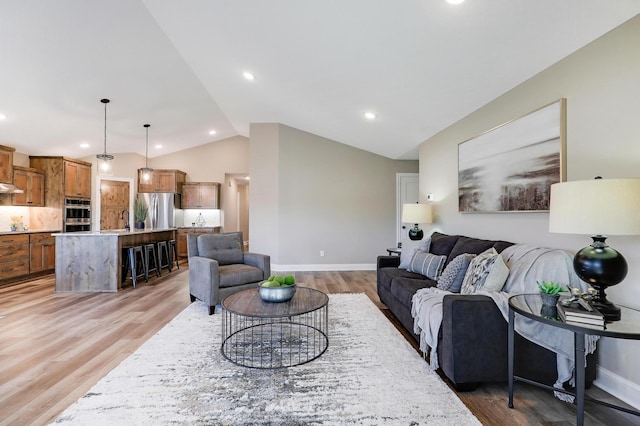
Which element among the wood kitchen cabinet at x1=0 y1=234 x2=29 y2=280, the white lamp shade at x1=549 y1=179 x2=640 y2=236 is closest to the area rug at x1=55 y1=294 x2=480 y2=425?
the white lamp shade at x1=549 y1=179 x2=640 y2=236

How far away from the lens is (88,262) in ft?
15.8

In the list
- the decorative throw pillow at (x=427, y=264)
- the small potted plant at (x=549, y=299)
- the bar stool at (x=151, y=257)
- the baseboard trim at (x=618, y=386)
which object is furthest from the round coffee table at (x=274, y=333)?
the bar stool at (x=151, y=257)

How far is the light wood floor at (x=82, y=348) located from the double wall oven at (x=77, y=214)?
63.4 inches

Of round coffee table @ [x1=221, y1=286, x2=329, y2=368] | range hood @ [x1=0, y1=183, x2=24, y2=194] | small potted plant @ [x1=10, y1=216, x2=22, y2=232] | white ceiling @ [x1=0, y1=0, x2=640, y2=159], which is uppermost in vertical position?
white ceiling @ [x1=0, y1=0, x2=640, y2=159]

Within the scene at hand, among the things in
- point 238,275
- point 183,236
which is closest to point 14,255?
point 183,236

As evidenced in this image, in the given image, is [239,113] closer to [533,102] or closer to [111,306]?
[111,306]

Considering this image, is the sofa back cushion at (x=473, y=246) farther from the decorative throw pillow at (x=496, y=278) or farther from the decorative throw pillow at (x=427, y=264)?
the decorative throw pillow at (x=496, y=278)

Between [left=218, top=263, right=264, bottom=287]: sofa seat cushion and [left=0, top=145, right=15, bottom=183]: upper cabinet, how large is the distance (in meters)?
4.45

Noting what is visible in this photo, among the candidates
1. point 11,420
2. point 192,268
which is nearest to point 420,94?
point 192,268

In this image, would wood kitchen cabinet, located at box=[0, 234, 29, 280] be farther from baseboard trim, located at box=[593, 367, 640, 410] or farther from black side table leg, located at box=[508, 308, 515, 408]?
baseboard trim, located at box=[593, 367, 640, 410]

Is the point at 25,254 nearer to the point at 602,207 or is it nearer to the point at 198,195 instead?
the point at 198,195

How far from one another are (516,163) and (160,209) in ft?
24.7

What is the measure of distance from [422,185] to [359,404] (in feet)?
13.9

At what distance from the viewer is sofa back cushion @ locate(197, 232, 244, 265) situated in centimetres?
427
